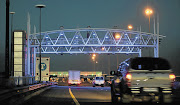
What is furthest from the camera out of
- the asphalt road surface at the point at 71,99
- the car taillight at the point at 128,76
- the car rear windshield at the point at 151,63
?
the asphalt road surface at the point at 71,99

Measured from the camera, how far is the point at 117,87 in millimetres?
18062

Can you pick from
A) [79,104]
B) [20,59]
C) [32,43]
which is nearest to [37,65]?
[20,59]

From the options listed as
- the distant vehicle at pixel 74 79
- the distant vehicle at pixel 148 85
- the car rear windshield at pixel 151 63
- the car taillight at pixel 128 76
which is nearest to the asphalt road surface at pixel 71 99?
the car rear windshield at pixel 151 63

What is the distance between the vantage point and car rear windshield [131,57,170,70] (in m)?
16.7

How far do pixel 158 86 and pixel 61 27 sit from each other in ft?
234

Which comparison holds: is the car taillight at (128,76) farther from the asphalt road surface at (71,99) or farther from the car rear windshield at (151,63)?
the asphalt road surface at (71,99)

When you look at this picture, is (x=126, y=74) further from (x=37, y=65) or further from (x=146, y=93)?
(x=37, y=65)

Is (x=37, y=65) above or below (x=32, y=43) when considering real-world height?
below

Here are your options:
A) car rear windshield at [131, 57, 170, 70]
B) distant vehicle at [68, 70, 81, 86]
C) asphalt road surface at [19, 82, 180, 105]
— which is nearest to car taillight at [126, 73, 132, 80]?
car rear windshield at [131, 57, 170, 70]

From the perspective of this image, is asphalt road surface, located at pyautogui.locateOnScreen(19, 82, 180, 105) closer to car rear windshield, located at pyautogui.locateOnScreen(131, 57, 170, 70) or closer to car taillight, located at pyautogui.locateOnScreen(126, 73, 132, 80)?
car rear windshield, located at pyautogui.locateOnScreen(131, 57, 170, 70)

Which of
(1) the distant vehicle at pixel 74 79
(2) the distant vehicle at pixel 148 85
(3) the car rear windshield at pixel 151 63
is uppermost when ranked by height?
(3) the car rear windshield at pixel 151 63

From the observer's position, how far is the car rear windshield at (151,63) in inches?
656

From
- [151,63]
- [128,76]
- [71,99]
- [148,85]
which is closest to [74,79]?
[71,99]

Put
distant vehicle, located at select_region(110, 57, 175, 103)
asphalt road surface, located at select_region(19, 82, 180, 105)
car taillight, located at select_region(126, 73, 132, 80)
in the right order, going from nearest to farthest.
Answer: distant vehicle, located at select_region(110, 57, 175, 103) → car taillight, located at select_region(126, 73, 132, 80) → asphalt road surface, located at select_region(19, 82, 180, 105)
